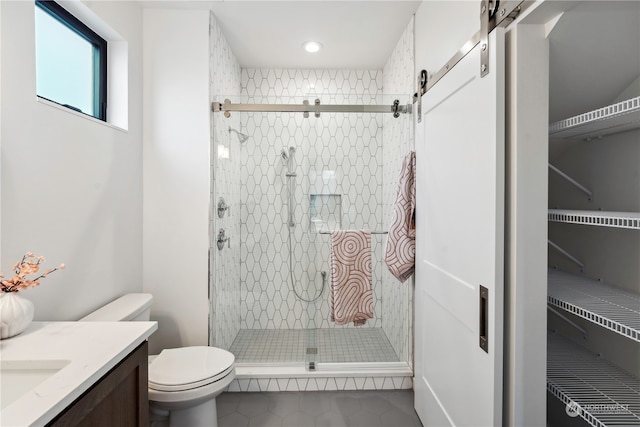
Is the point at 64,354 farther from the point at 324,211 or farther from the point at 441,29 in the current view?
the point at 441,29

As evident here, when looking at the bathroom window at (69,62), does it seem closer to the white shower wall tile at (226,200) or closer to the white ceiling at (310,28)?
the white ceiling at (310,28)

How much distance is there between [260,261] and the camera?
104 inches

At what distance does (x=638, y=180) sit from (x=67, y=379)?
1.92 meters

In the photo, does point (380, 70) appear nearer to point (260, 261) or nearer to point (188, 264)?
point (260, 261)

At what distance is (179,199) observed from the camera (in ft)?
7.04

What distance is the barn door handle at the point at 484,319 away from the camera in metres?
1.16

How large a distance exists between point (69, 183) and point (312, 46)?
78.3 inches

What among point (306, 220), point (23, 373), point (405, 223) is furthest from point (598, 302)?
point (23, 373)

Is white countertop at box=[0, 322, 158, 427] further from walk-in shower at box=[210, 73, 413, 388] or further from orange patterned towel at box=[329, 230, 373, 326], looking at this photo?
orange patterned towel at box=[329, 230, 373, 326]

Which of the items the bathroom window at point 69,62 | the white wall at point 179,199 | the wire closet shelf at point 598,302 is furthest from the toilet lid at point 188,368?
the wire closet shelf at point 598,302

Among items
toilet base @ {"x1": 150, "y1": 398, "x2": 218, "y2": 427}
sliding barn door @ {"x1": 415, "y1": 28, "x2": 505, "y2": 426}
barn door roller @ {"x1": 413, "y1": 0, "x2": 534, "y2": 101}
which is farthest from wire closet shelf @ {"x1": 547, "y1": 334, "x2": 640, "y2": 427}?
toilet base @ {"x1": 150, "y1": 398, "x2": 218, "y2": 427}

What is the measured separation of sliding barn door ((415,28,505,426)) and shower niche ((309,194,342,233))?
0.67 m

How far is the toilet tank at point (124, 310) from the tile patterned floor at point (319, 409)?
0.79m

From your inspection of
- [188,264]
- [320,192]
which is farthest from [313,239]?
[188,264]
